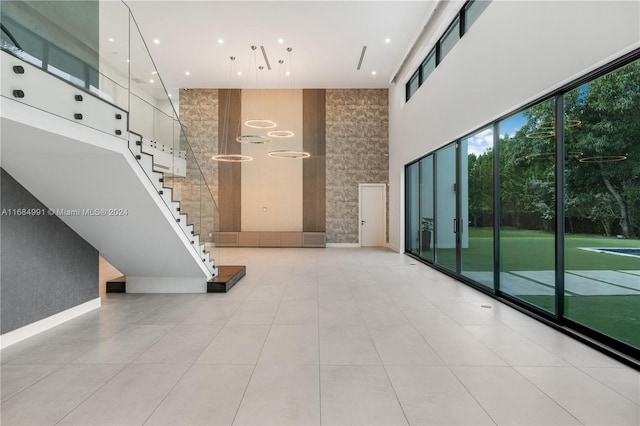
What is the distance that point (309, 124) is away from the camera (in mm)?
13602

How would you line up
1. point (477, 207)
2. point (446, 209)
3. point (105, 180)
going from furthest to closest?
point (446, 209) < point (477, 207) < point (105, 180)

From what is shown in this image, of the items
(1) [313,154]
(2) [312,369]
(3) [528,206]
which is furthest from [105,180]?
(1) [313,154]

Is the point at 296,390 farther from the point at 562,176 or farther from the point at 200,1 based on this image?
the point at 200,1

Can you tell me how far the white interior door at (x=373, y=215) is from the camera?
13.6 metres

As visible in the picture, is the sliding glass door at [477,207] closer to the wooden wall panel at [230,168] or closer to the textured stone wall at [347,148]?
the textured stone wall at [347,148]

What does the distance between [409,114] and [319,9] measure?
161 inches

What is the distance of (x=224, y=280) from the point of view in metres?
6.11

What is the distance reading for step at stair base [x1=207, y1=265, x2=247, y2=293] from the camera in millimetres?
5938

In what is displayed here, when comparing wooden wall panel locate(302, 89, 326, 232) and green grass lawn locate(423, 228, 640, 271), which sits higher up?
wooden wall panel locate(302, 89, 326, 232)

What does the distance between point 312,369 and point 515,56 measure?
5.03 meters

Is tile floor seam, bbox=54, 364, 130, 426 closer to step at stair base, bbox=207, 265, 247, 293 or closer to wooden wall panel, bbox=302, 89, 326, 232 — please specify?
step at stair base, bbox=207, 265, 247, 293

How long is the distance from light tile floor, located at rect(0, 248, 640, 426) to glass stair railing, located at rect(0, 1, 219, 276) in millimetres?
1879

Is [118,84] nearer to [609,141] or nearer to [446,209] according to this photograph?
[609,141]

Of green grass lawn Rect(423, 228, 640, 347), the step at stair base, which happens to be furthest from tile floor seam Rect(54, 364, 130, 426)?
green grass lawn Rect(423, 228, 640, 347)
